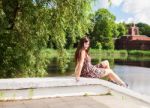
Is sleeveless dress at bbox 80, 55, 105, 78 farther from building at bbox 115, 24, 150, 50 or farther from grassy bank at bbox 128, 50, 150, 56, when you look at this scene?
building at bbox 115, 24, 150, 50

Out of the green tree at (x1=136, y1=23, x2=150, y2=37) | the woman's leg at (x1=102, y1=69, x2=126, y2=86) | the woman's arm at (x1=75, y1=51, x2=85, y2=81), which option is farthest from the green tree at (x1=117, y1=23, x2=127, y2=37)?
the woman's arm at (x1=75, y1=51, x2=85, y2=81)

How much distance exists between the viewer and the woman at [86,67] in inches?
239

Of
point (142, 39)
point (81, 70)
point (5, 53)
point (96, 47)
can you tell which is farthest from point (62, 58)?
point (142, 39)

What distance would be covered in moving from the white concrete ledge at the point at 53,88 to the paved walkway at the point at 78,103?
131 millimetres

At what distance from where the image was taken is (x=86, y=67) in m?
6.45

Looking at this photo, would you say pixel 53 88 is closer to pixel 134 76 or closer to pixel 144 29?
pixel 134 76

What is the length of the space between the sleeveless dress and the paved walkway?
898 millimetres

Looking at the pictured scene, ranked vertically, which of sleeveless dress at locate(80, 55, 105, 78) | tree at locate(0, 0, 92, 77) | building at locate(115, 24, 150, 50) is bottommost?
building at locate(115, 24, 150, 50)

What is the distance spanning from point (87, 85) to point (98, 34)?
66.2 meters

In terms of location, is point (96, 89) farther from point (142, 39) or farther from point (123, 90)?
point (142, 39)

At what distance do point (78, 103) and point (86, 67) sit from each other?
54.4 inches

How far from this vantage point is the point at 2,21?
910 centimetres


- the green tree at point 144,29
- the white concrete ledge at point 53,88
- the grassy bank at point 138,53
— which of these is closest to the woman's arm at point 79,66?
the white concrete ledge at point 53,88

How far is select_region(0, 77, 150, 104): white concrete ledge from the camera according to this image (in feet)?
17.1
